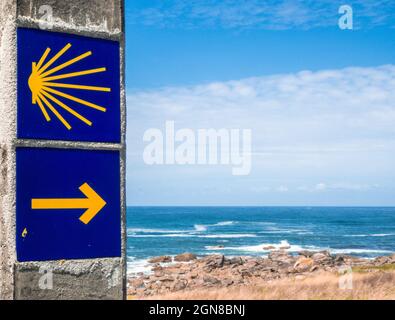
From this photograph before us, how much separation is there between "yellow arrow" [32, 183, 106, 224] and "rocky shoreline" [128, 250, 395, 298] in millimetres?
20376

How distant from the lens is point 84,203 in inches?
136

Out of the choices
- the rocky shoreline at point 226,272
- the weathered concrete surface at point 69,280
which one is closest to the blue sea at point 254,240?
the rocky shoreline at point 226,272

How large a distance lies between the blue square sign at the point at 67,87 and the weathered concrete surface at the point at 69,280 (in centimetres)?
79

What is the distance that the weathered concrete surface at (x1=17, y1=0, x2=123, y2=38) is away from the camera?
3426 millimetres

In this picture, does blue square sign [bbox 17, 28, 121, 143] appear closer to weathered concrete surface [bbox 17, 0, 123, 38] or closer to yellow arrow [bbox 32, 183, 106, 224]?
weathered concrete surface [bbox 17, 0, 123, 38]

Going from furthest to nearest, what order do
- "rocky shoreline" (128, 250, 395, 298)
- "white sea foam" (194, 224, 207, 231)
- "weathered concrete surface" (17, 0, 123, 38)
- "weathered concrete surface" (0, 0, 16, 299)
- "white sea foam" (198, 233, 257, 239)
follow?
1. "white sea foam" (194, 224, 207, 231)
2. "white sea foam" (198, 233, 257, 239)
3. "rocky shoreline" (128, 250, 395, 298)
4. "weathered concrete surface" (17, 0, 123, 38)
5. "weathered concrete surface" (0, 0, 16, 299)

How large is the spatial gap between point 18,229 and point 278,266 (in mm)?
29735

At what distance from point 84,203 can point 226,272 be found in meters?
26.8

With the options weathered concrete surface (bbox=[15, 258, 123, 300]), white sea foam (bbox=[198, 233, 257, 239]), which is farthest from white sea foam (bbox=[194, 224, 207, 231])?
weathered concrete surface (bbox=[15, 258, 123, 300])

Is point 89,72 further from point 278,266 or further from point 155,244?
point 155,244

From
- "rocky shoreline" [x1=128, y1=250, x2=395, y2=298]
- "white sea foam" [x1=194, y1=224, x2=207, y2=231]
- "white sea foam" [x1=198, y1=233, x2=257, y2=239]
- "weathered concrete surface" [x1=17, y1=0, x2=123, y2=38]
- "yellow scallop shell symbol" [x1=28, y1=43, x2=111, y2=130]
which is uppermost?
"weathered concrete surface" [x1=17, y1=0, x2=123, y2=38]

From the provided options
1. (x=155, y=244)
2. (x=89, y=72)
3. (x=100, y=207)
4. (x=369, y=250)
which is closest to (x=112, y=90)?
(x=89, y=72)

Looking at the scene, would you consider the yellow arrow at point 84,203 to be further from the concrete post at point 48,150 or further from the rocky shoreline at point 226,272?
the rocky shoreline at point 226,272

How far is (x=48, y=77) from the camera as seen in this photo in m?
3.37
